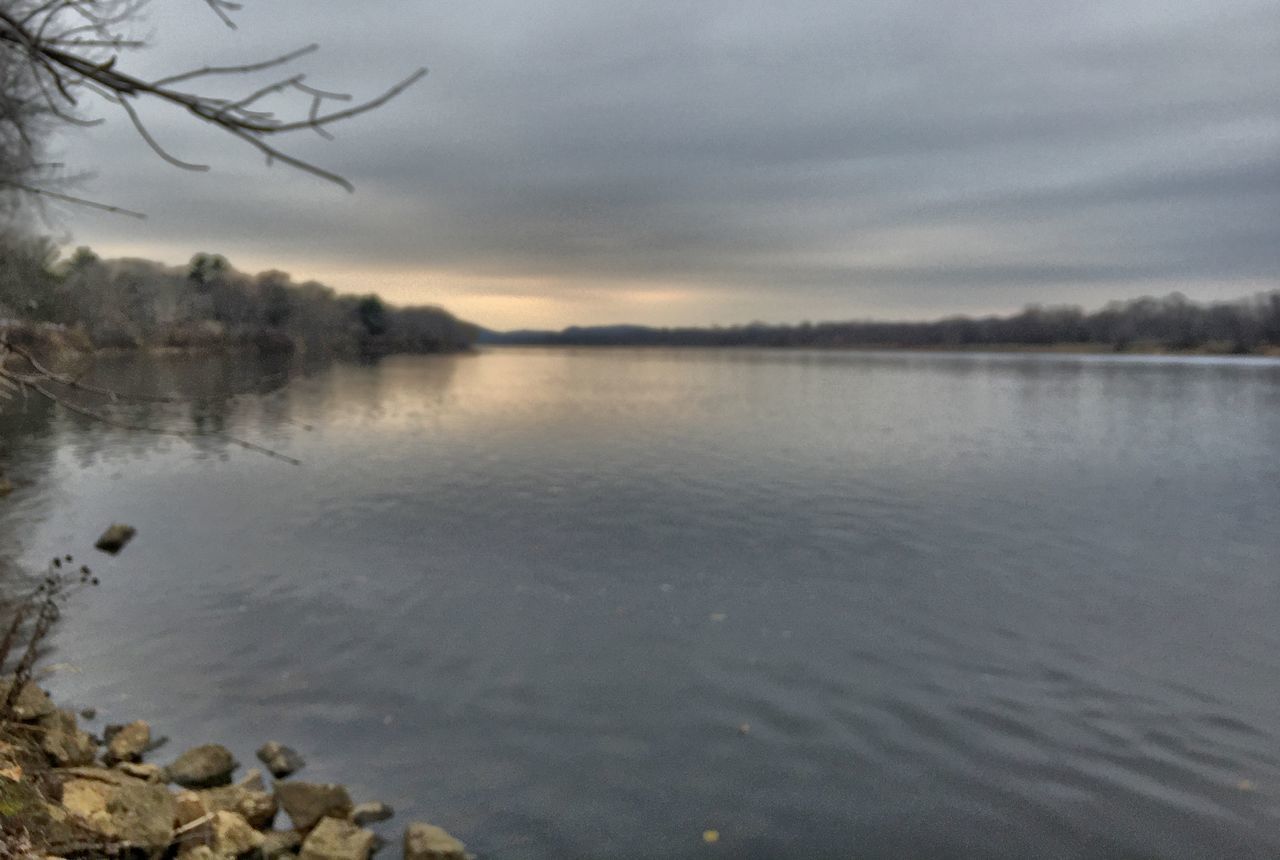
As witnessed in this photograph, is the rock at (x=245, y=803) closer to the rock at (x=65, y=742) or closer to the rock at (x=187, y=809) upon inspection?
the rock at (x=187, y=809)

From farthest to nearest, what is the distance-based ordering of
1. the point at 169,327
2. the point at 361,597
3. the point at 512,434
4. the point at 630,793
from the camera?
1. the point at 169,327
2. the point at 512,434
3. the point at 361,597
4. the point at 630,793

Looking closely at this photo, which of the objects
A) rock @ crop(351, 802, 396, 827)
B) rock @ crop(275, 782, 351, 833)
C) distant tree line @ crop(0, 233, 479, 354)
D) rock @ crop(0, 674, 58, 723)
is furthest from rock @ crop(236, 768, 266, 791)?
distant tree line @ crop(0, 233, 479, 354)

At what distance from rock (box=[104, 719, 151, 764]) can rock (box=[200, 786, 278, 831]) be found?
1.50 meters

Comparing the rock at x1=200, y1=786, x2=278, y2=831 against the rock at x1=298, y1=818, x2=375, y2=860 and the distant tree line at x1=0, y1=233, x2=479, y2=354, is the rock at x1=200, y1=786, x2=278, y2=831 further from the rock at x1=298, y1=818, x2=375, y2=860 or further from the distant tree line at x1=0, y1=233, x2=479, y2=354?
the distant tree line at x1=0, y1=233, x2=479, y2=354

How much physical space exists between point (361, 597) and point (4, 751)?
709cm

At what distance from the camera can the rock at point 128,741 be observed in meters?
7.74

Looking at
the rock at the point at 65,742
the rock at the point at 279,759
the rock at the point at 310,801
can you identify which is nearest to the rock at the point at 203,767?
the rock at the point at 279,759

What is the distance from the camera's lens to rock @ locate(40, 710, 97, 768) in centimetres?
677

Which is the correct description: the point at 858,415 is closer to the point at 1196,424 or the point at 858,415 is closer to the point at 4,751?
the point at 1196,424

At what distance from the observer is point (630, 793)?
7.66 m

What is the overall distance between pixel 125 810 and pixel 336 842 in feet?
5.44

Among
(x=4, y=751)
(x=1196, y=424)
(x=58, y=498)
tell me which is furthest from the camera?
(x=1196, y=424)

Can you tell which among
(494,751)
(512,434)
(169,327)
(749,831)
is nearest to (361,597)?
(494,751)

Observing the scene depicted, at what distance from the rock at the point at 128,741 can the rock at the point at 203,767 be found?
19.5 inches
